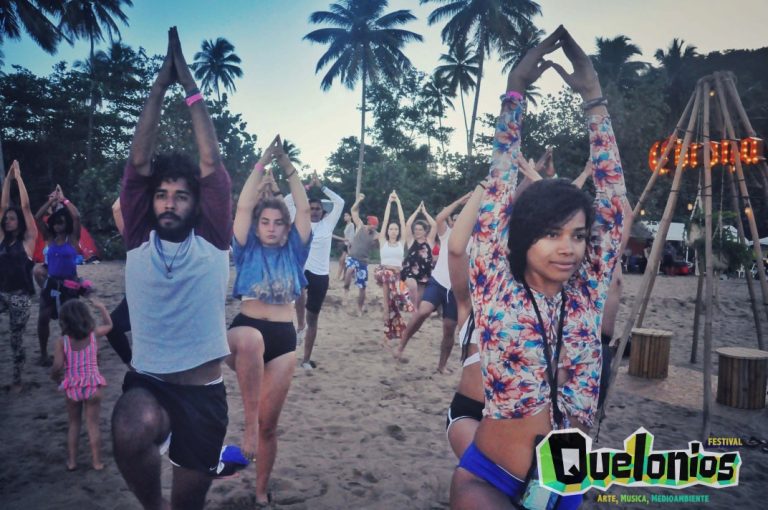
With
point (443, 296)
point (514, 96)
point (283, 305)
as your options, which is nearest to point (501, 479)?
point (514, 96)

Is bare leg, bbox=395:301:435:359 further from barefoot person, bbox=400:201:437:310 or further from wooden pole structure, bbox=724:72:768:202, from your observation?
wooden pole structure, bbox=724:72:768:202

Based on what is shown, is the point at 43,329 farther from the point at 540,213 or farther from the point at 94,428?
the point at 540,213

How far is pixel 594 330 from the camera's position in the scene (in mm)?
1769

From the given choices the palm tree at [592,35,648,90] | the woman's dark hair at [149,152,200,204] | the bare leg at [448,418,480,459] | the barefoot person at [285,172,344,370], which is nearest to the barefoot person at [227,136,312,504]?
the woman's dark hair at [149,152,200,204]

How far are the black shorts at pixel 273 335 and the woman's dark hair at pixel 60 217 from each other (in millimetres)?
4170

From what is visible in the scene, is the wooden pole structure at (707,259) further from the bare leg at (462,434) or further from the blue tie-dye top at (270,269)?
the blue tie-dye top at (270,269)

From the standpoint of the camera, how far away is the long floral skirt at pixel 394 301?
28.0 feet

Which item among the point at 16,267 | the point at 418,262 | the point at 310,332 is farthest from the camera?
the point at 418,262

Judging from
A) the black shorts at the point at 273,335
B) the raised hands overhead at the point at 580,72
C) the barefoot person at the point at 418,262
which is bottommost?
the black shorts at the point at 273,335

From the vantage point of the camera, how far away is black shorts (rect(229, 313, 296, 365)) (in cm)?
343

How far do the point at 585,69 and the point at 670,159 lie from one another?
536 cm

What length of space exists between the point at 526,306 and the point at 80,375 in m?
3.88

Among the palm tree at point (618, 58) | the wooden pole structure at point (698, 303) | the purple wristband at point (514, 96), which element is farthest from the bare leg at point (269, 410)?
the palm tree at point (618, 58)

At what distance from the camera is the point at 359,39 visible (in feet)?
108
